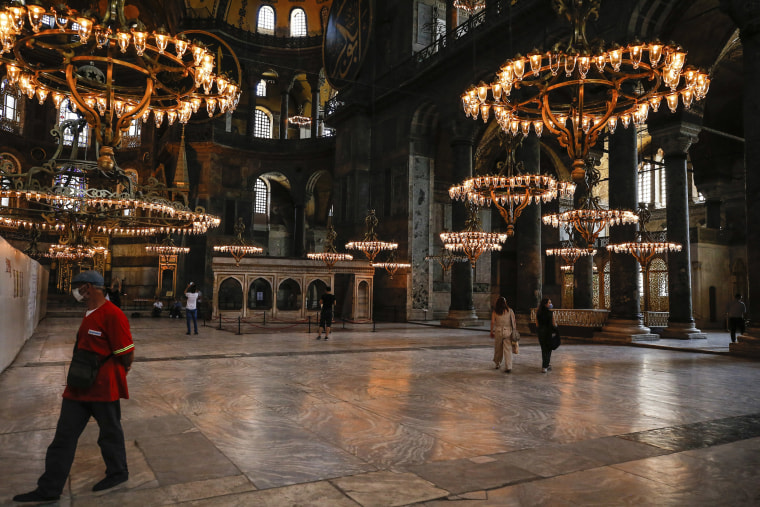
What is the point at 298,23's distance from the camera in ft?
103

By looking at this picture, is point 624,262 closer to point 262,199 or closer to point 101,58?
point 101,58

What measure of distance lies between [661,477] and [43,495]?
3.68 metres

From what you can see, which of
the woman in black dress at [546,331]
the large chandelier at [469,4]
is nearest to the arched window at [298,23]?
the large chandelier at [469,4]

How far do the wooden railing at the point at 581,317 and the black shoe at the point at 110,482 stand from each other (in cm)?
1293

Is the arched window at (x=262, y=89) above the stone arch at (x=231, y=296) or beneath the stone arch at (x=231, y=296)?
above

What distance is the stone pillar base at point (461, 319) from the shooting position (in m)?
18.1

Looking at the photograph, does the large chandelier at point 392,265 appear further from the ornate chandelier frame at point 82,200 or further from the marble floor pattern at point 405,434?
the marble floor pattern at point 405,434

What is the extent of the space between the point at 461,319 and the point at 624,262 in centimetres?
A: 648

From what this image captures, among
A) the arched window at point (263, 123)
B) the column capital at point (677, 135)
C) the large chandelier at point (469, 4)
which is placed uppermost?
the large chandelier at point (469, 4)

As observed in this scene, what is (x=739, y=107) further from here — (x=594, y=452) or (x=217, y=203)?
(x=217, y=203)

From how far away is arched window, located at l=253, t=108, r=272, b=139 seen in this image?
33406 mm

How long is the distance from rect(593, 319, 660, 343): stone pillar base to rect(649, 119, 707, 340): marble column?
1341 millimetres

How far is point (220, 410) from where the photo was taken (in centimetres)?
518

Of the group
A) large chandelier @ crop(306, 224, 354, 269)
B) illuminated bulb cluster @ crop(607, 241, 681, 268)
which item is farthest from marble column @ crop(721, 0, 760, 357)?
large chandelier @ crop(306, 224, 354, 269)
